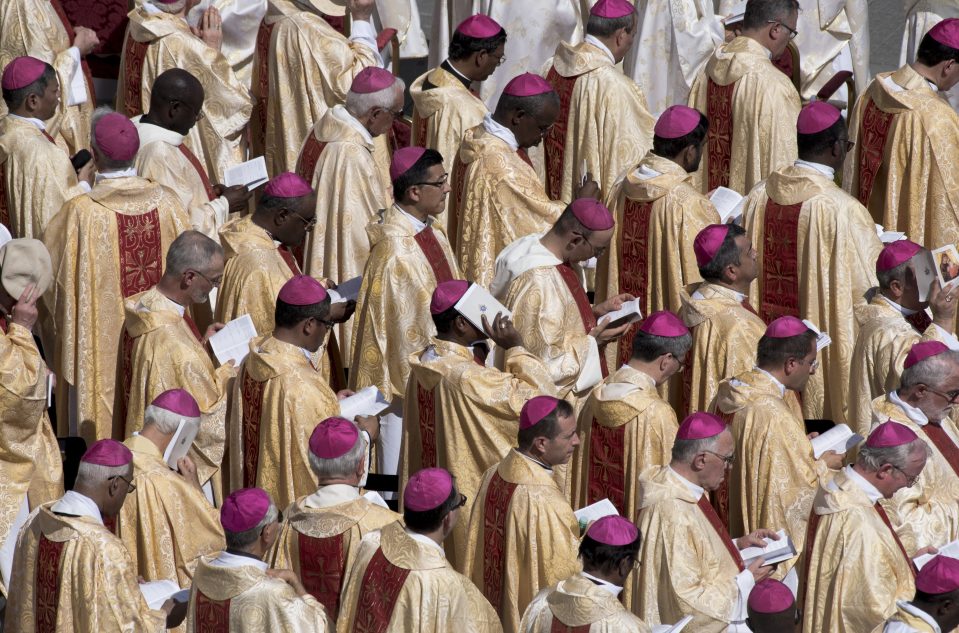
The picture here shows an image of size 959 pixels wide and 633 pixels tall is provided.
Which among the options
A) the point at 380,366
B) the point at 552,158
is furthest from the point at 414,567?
the point at 552,158

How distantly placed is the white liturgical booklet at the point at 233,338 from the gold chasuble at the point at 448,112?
7.78 ft

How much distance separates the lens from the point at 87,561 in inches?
358

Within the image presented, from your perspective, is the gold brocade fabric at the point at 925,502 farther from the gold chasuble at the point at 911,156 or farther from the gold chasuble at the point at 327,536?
the gold chasuble at the point at 911,156

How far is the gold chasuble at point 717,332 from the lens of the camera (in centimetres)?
1112

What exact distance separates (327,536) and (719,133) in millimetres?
4824

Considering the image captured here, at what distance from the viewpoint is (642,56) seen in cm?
1484

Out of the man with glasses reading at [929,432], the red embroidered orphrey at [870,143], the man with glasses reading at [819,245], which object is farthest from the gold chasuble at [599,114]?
the man with glasses reading at [929,432]

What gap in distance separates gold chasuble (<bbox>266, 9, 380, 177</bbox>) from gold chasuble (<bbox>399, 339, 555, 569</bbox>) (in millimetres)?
3802

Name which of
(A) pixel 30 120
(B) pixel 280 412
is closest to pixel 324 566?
(B) pixel 280 412

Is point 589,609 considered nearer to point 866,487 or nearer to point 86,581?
point 866,487

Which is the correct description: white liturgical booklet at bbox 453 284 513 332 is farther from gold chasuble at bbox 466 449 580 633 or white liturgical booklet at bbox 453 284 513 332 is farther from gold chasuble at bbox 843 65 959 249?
gold chasuble at bbox 843 65 959 249

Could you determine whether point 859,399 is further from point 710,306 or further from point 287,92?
point 287,92

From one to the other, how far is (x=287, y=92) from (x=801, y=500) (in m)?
4.93

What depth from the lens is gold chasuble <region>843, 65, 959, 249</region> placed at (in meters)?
12.7
